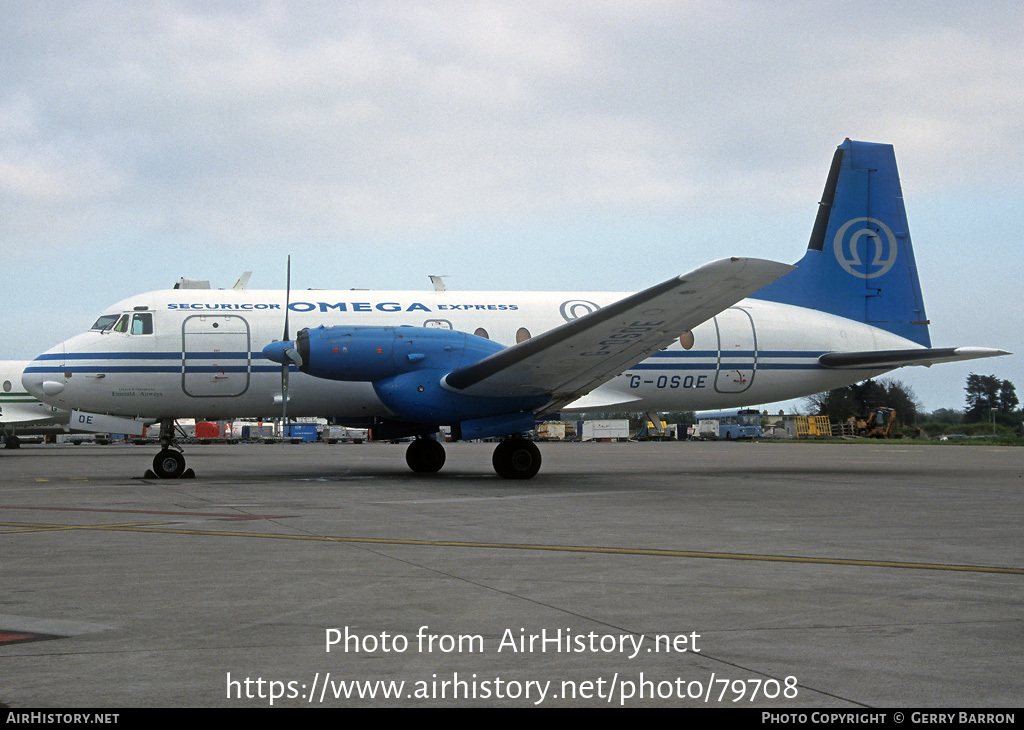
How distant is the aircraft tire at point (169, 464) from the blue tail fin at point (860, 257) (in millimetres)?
14662

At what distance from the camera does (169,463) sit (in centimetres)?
1833

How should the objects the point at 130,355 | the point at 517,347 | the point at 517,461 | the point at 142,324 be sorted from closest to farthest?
the point at 517,347 < the point at 517,461 < the point at 130,355 < the point at 142,324

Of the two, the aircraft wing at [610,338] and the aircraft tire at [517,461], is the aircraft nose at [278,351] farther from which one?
the aircraft tire at [517,461]

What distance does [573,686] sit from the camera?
3969 mm

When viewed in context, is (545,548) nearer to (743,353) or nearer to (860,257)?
(743,353)

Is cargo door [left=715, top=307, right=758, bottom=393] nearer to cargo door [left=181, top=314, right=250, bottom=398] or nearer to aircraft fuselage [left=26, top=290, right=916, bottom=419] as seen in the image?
aircraft fuselage [left=26, top=290, right=916, bottom=419]

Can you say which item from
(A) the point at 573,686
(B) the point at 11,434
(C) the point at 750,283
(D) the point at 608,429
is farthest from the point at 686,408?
(D) the point at 608,429

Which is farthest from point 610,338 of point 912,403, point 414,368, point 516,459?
point 912,403

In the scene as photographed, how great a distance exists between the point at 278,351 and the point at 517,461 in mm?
5086

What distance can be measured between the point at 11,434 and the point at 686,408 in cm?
3857

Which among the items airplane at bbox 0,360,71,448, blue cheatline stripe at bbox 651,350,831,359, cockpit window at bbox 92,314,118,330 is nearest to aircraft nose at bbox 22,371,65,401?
cockpit window at bbox 92,314,118,330

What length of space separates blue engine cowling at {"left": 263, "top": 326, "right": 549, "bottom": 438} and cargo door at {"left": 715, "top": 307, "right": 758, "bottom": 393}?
521 centimetres

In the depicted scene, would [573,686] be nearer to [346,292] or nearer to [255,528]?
[255,528]

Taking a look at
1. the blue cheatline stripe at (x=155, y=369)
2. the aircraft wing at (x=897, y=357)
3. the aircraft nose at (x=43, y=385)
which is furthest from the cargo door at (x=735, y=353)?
the aircraft nose at (x=43, y=385)
